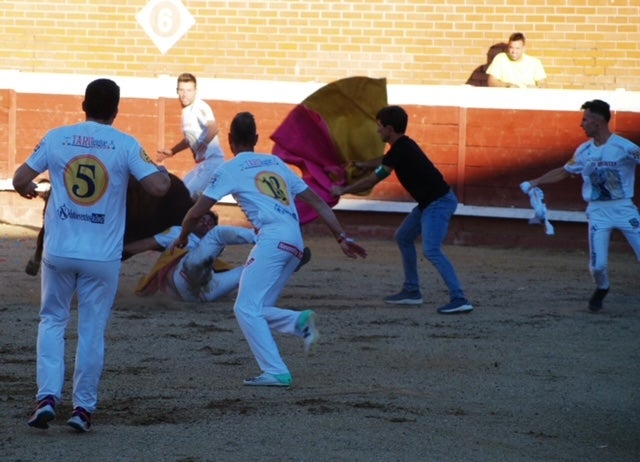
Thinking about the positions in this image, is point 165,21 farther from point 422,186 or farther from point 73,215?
point 73,215

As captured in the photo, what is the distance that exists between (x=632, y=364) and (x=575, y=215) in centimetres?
679

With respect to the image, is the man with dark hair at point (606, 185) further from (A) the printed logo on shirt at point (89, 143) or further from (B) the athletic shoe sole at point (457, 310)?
(A) the printed logo on shirt at point (89, 143)

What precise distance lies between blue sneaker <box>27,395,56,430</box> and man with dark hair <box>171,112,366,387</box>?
4.85 feet

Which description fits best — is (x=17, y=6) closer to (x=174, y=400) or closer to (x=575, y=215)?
(x=575, y=215)

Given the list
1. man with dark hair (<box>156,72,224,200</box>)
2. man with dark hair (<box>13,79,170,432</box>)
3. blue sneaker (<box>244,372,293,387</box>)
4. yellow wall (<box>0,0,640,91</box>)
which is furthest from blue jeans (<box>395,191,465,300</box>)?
yellow wall (<box>0,0,640,91</box>)

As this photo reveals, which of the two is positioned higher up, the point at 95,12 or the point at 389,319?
the point at 95,12

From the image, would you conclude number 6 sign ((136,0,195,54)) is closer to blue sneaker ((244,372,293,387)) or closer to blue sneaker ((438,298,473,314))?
blue sneaker ((438,298,473,314))

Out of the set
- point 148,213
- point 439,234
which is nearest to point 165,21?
point 148,213

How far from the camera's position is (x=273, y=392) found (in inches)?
275

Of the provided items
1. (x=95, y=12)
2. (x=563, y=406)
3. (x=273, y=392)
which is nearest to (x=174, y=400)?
(x=273, y=392)

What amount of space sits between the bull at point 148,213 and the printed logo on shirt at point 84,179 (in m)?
3.79

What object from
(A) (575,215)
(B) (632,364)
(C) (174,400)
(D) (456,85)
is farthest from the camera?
(D) (456,85)

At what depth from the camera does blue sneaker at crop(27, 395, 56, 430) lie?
578 cm

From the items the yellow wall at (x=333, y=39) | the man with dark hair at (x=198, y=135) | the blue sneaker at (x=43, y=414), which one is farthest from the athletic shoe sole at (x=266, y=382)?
the yellow wall at (x=333, y=39)
